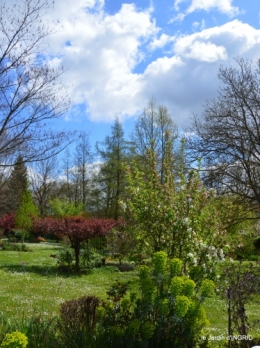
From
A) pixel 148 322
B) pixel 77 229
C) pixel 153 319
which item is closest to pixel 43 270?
pixel 77 229

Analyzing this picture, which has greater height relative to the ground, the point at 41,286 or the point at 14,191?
the point at 14,191

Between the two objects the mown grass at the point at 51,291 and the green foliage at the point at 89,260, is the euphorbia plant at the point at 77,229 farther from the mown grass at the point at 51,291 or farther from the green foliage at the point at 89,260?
the mown grass at the point at 51,291

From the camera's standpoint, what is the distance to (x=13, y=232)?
103 feet

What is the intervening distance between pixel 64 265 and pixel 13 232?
60.9ft

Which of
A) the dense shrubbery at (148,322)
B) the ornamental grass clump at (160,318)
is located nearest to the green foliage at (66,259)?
the dense shrubbery at (148,322)

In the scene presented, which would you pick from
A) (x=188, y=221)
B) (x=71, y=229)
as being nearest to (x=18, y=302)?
(x=188, y=221)

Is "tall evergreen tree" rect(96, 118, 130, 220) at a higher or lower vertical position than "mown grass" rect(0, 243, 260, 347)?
higher

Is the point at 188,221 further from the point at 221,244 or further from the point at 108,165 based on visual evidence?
the point at 108,165

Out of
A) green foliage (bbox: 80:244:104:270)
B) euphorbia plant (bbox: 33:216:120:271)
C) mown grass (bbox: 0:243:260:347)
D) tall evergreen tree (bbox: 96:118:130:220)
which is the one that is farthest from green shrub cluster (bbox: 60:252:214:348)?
tall evergreen tree (bbox: 96:118:130:220)

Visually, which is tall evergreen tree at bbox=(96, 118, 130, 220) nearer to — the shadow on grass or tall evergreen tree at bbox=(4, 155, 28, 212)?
tall evergreen tree at bbox=(4, 155, 28, 212)

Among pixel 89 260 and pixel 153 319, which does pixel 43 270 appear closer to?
pixel 89 260

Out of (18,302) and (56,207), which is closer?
(18,302)

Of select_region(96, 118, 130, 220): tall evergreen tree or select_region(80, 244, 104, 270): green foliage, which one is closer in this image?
select_region(80, 244, 104, 270): green foliage

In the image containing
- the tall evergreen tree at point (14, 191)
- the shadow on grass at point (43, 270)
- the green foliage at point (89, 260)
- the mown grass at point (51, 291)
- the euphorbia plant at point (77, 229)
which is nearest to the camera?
the mown grass at point (51, 291)
